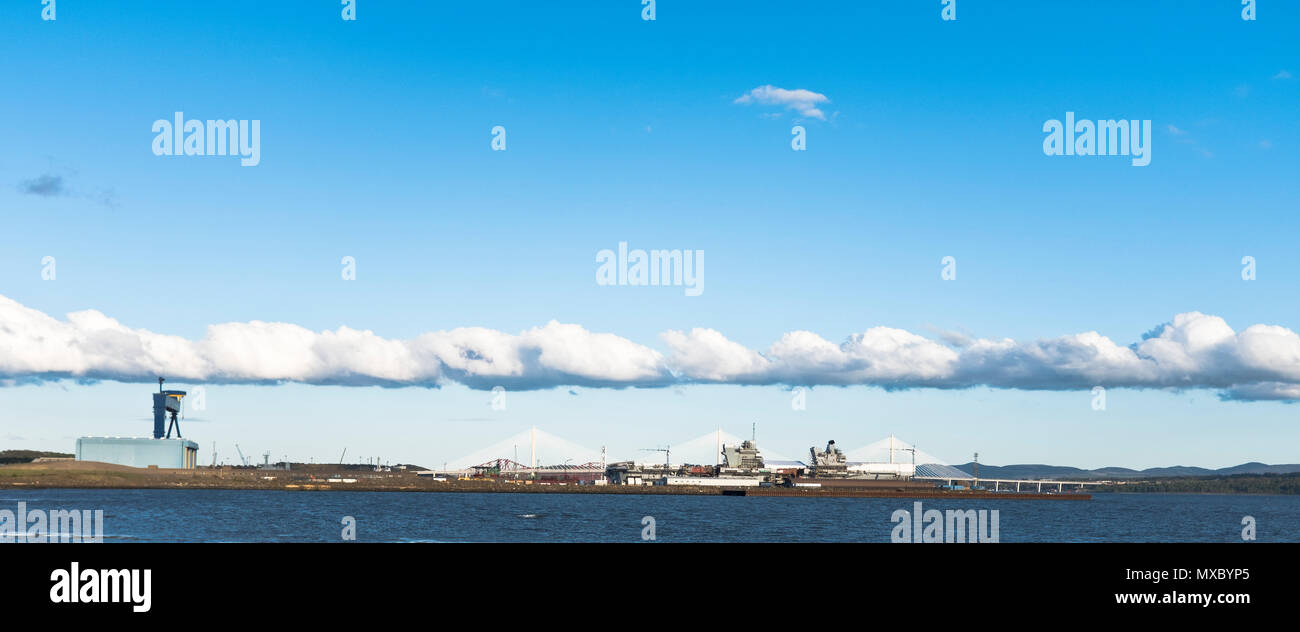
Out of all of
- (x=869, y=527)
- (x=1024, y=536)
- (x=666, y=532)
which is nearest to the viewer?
(x=666, y=532)
